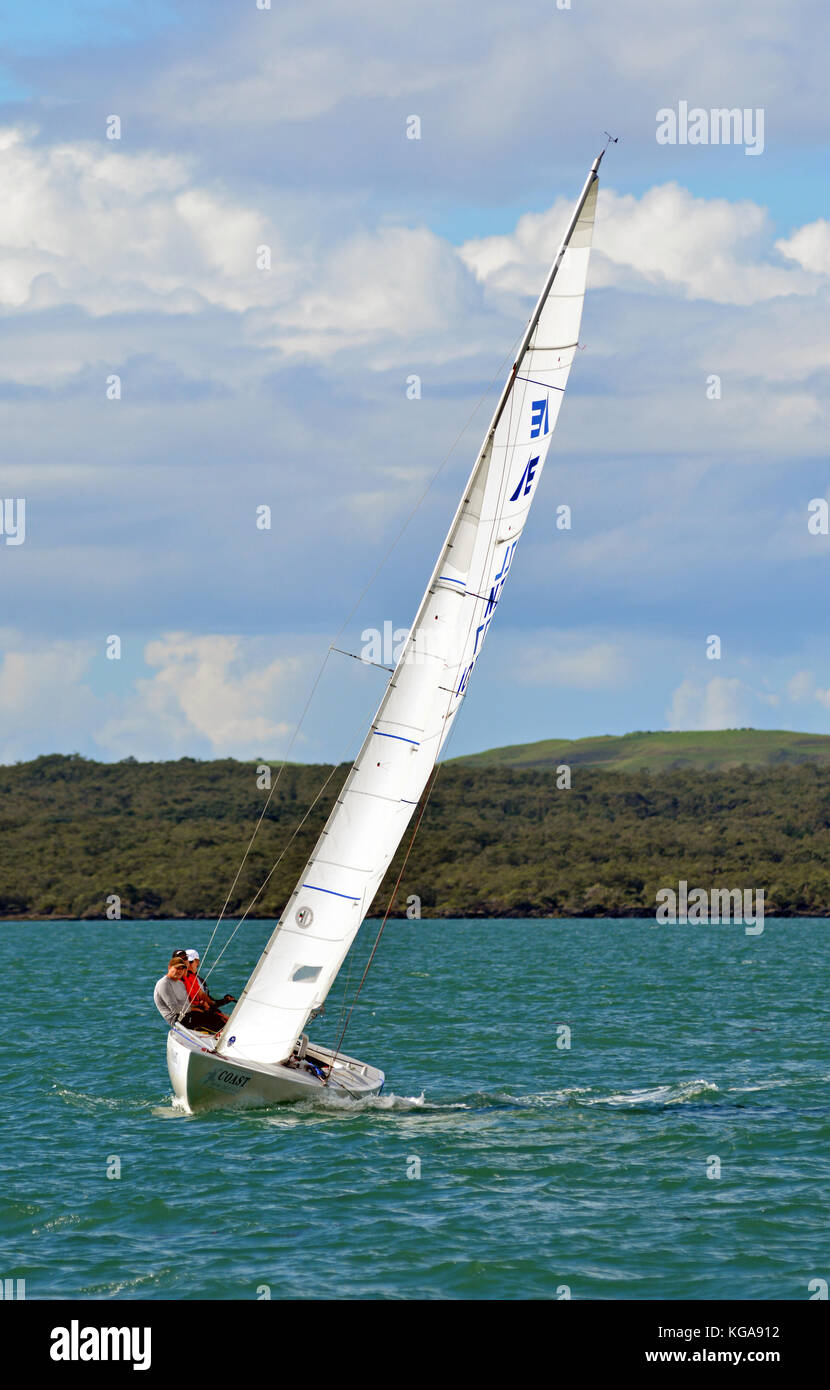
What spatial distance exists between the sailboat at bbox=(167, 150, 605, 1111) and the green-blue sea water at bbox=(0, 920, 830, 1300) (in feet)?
3.17

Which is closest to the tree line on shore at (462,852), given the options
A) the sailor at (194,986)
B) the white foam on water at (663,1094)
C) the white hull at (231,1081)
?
the white foam on water at (663,1094)

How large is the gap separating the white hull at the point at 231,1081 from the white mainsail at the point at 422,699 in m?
0.38

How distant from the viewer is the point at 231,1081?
2405cm

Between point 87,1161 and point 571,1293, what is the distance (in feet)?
27.4

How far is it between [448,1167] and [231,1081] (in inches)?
150

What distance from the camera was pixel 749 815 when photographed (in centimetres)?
18525

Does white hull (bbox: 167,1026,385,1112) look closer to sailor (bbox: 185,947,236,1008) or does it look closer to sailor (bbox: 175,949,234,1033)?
sailor (bbox: 175,949,234,1033)

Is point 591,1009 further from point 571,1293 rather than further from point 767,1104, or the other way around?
point 571,1293

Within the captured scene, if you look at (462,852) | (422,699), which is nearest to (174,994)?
(422,699)

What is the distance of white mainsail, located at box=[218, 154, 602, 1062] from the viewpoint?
24094 millimetres

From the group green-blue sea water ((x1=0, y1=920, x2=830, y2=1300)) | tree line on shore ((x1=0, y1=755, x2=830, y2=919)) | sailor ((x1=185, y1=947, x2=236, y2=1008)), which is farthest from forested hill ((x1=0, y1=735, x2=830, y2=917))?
sailor ((x1=185, y1=947, x2=236, y2=1008))

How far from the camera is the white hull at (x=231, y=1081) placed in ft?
78.3

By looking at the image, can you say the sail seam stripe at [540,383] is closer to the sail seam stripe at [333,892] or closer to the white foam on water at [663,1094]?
the sail seam stripe at [333,892]
